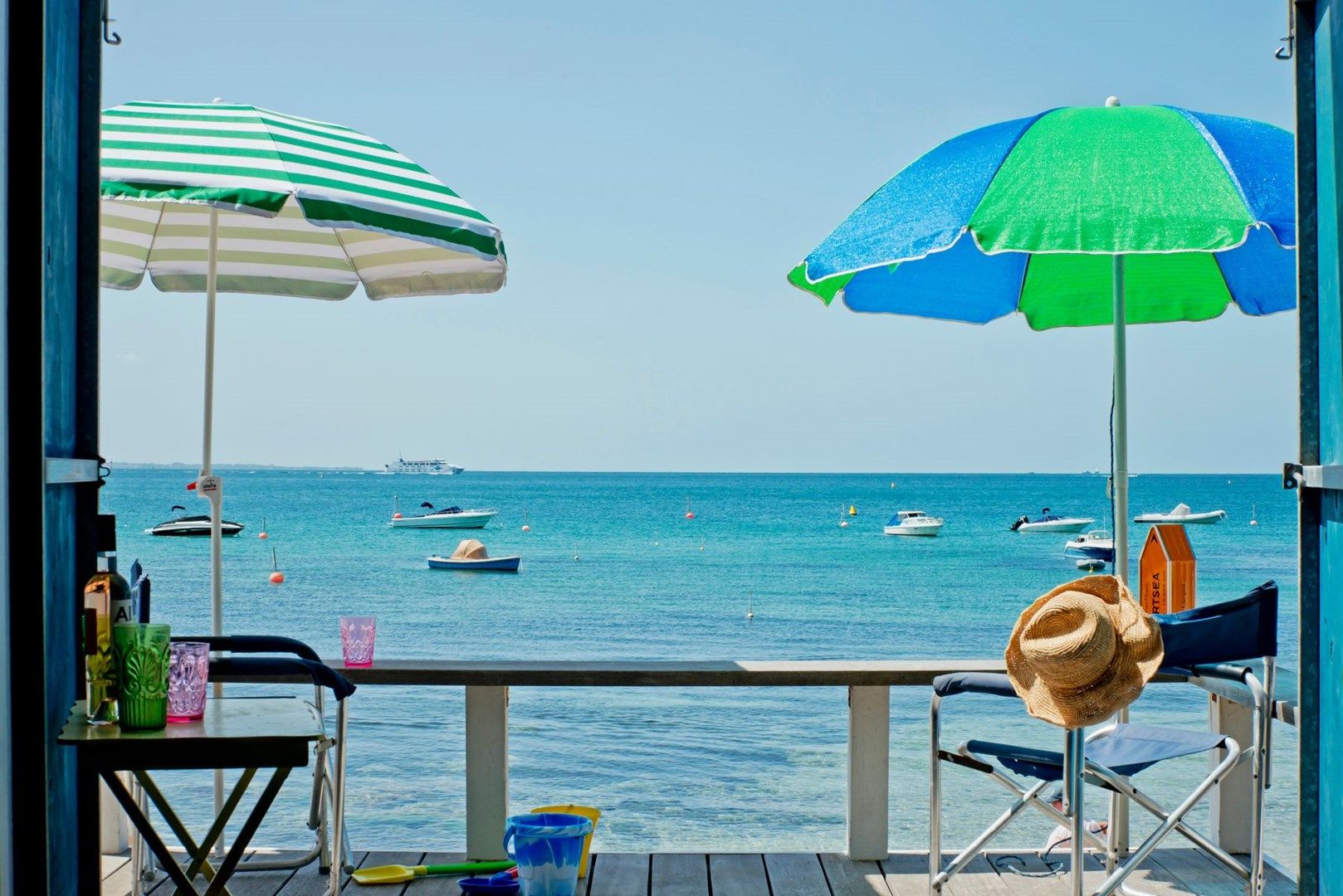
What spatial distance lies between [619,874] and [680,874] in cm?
16

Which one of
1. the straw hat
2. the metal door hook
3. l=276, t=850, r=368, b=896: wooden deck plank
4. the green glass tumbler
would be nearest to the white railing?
l=276, t=850, r=368, b=896: wooden deck plank

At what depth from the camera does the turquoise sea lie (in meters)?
7.54

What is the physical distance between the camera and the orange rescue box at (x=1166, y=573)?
316cm

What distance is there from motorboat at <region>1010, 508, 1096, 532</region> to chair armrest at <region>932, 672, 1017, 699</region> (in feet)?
138

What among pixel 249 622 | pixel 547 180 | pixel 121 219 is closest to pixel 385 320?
pixel 547 180

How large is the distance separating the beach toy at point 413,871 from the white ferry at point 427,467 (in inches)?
3343

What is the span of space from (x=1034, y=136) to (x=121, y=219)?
9.02 ft

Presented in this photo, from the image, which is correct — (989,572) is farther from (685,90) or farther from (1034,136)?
(1034,136)

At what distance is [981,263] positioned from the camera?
389 centimetres

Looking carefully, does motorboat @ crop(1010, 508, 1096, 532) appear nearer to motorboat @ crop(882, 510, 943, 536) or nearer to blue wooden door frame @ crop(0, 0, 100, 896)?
motorboat @ crop(882, 510, 943, 536)

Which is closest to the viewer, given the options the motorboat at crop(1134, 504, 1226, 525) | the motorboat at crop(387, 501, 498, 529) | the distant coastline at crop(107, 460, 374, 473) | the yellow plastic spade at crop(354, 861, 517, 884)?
the yellow plastic spade at crop(354, 861, 517, 884)

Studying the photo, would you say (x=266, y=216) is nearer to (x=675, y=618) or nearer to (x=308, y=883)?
(x=308, y=883)

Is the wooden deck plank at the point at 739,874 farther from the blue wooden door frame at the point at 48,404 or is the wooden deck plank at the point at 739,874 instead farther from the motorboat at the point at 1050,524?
the motorboat at the point at 1050,524

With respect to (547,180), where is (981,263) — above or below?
below
